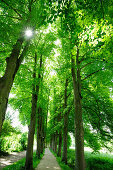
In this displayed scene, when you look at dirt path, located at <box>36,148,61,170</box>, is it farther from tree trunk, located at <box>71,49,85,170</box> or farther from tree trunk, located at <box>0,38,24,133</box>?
tree trunk, located at <box>0,38,24,133</box>

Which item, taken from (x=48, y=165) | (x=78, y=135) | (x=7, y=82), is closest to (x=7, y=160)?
(x=48, y=165)

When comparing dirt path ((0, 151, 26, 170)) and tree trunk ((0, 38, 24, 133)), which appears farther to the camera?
dirt path ((0, 151, 26, 170))

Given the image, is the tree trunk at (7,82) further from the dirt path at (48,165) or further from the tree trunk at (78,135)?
the dirt path at (48,165)

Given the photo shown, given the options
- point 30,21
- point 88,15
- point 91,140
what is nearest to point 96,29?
point 88,15

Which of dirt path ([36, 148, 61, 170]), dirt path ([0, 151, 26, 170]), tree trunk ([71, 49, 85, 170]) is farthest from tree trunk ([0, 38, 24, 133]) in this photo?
dirt path ([36, 148, 61, 170])

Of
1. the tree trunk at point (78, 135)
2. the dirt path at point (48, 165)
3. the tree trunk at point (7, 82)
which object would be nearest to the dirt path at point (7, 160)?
the dirt path at point (48, 165)

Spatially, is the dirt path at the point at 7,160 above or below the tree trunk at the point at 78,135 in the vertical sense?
below

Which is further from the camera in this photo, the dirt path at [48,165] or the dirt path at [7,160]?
the dirt path at [7,160]

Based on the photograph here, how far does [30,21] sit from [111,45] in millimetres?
3357

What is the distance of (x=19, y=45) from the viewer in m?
4.14

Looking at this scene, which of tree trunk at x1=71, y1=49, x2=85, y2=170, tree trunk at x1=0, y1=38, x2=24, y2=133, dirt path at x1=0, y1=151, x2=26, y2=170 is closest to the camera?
tree trunk at x1=0, y1=38, x2=24, y2=133

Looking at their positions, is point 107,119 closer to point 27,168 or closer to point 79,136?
point 79,136

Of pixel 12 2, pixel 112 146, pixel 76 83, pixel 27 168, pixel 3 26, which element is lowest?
pixel 27 168

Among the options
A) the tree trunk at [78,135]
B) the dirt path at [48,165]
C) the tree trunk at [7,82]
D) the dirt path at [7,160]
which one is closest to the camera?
the tree trunk at [7,82]
